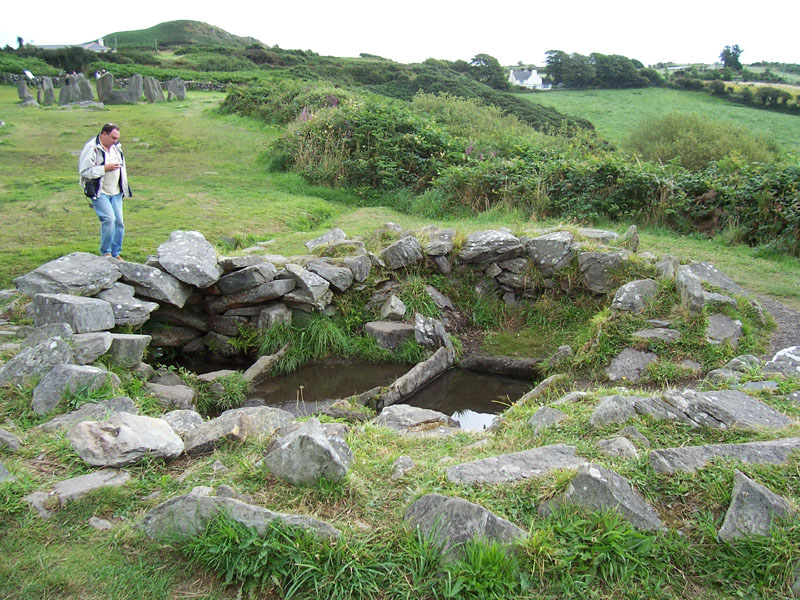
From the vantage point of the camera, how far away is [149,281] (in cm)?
703

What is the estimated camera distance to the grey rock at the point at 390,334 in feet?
26.2

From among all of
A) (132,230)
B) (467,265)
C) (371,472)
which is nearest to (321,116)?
(132,230)

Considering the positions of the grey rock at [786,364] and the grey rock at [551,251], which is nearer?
the grey rock at [786,364]

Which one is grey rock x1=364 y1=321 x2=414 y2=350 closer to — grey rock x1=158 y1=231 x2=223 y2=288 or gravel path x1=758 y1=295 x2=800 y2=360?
grey rock x1=158 y1=231 x2=223 y2=288

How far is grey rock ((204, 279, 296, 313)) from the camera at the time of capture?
7801 mm

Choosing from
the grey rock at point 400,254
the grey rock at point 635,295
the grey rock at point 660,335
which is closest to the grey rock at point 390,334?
the grey rock at point 400,254

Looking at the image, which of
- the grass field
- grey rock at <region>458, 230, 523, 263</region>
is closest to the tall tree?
the grass field

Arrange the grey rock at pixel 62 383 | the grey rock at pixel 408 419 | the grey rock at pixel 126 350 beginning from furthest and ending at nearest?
1. the grey rock at pixel 126 350
2. the grey rock at pixel 408 419
3. the grey rock at pixel 62 383

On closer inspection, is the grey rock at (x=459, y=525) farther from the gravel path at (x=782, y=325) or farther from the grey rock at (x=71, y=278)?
the grey rock at (x=71, y=278)

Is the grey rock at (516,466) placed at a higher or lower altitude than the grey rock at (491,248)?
lower

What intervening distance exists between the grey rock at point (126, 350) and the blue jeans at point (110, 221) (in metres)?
2.42

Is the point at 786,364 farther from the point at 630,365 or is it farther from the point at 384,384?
the point at 384,384

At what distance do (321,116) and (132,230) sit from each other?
751cm

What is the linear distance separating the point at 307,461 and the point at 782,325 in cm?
595
